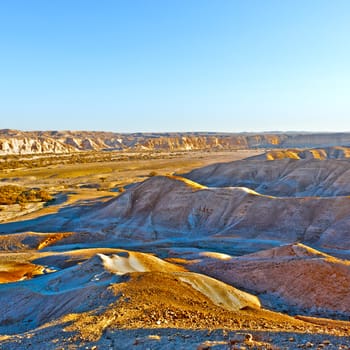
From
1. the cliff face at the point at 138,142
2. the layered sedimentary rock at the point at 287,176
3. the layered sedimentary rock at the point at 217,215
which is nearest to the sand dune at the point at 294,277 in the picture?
the layered sedimentary rock at the point at 217,215

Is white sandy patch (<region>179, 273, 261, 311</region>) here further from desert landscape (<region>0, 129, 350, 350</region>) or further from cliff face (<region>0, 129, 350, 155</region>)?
cliff face (<region>0, 129, 350, 155</region>)

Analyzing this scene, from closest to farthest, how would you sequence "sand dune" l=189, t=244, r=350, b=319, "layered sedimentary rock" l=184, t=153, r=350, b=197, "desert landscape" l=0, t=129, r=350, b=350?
"desert landscape" l=0, t=129, r=350, b=350, "sand dune" l=189, t=244, r=350, b=319, "layered sedimentary rock" l=184, t=153, r=350, b=197

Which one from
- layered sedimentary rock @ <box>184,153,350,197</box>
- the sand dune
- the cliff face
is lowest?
the sand dune

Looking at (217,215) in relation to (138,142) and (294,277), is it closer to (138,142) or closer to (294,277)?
(294,277)

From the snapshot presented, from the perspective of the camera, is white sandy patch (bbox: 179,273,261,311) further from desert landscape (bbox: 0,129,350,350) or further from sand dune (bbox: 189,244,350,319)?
sand dune (bbox: 189,244,350,319)

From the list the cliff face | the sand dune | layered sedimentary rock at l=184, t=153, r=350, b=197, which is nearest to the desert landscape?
the sand dune

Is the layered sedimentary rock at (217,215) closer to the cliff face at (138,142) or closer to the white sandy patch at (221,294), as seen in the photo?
the white sandy patch at (221,294)

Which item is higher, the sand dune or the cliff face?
the cliff face

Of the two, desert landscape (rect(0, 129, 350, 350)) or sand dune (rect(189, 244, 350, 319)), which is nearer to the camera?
desert landscape (rect(0, 129, 350, 350))

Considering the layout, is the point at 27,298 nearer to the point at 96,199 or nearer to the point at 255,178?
the point at 96,199

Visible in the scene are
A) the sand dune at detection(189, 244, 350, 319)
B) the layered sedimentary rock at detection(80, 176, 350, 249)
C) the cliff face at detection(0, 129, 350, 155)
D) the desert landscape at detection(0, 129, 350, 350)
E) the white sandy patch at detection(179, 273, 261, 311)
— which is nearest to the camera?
the desert landscape at detection(0, 129, 350, 350)
